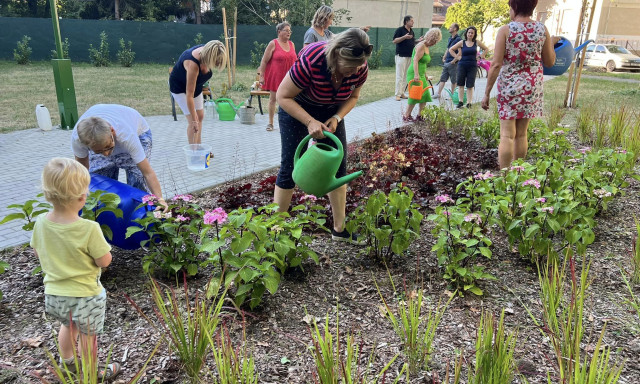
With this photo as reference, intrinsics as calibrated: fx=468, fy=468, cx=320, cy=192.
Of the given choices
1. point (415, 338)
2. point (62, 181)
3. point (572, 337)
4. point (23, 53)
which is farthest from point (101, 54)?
point (572, 337)

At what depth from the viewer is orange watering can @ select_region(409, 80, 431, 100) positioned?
7047 mm

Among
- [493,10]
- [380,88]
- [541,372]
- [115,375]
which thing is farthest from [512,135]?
[493,10]

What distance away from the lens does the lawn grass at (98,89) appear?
8.86m

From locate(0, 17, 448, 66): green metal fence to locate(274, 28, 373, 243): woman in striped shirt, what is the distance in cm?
1923

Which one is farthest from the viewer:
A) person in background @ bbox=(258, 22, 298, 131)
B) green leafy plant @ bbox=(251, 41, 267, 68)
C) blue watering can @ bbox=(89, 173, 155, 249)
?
green leafy plant @ bbox=(251, 41, 267, 68)

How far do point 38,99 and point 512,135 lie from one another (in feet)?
32.2

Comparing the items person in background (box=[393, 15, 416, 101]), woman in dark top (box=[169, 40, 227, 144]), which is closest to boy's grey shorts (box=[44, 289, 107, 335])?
woman in dark top (box=[169, 40, 227, 144])

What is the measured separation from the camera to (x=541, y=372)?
6.58ft

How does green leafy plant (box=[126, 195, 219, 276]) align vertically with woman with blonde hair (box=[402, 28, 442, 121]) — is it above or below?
below

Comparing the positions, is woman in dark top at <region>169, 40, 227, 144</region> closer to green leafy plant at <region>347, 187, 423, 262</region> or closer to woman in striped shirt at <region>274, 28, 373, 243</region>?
woman in striped shirt at <region>274, 28, 373, 243</region>

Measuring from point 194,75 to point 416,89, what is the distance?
3.55m

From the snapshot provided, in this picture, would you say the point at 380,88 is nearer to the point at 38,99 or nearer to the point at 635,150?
the point at 38,99

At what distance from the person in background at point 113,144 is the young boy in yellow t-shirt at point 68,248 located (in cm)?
73

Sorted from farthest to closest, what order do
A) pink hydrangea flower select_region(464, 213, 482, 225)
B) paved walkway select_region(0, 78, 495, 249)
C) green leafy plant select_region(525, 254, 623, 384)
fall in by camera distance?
paved walkway select_region(0, 78, 495, 249) → pink hydrangea flower select_region(464, 213, 482, 225) → green leafy plant select_region(525, 254, 623, 384)
